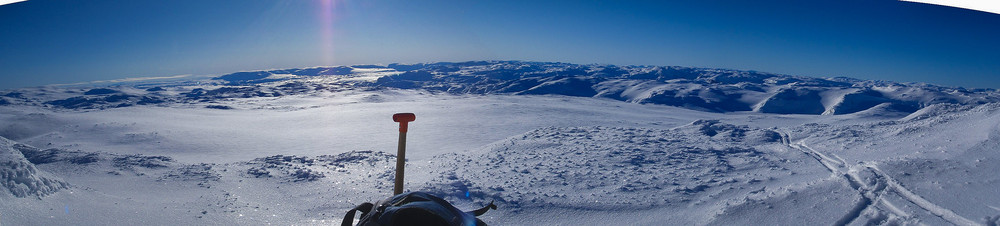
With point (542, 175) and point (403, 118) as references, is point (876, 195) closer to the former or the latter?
point (542, 175)

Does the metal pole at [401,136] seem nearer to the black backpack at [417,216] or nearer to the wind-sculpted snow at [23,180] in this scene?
the black backpack at [417,216]

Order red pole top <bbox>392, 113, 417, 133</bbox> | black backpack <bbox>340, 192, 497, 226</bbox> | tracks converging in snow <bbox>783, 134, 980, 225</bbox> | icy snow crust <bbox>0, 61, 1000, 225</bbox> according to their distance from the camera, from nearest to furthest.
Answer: black backpack <bbox>340, 192, 497, 226</bbox> → red pole top <bbox>392, 113, 417, 133</bbox> → tracks converging in snow <bbox>783, 134, 980, 225</bbox> → icy snow crust <bbox>0, 61, 1000, 225</bbox>

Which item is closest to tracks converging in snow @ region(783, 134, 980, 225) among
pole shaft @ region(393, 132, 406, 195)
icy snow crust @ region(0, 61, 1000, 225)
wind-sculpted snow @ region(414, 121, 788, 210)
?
icy snow crust @ region(0, 61, 1000, 225)

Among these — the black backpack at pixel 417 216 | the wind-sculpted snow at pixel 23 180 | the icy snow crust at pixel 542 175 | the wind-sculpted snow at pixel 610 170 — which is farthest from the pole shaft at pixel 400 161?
the wind-sculpted snow at pixel 23 180

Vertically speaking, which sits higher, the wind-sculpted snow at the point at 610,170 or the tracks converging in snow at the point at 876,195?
the tracks converging in snow at the point at 876,195

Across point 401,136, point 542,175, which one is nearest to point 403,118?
point 401,136

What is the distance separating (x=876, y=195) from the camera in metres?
5.84

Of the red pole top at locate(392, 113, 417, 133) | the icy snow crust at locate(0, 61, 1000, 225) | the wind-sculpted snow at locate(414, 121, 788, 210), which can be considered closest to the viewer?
the red pole top at locate(392, 113, 417, 133)

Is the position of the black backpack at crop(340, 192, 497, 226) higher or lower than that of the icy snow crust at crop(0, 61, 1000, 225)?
higher

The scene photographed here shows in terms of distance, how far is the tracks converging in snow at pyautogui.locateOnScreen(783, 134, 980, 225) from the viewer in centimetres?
495

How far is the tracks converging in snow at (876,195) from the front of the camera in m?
4.95

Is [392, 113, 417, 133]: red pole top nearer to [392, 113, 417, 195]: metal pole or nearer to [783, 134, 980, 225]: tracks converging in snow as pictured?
[392, 113, 417, 195]: metal pole

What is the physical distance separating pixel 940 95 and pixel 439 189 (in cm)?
9152

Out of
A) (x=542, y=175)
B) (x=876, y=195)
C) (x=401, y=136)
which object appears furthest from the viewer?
(x=542, y=175)
